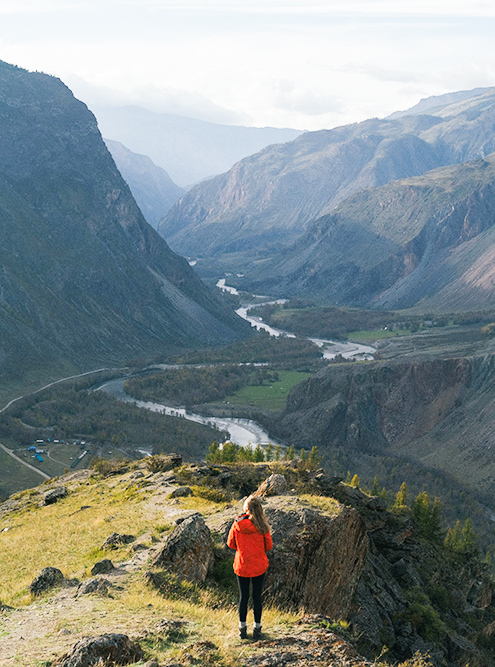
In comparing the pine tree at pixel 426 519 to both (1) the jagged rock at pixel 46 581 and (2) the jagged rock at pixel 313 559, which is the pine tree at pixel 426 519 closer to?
(2) the jagged rock at pixel 313 559

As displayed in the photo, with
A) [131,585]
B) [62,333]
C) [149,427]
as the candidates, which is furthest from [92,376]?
[131,585]

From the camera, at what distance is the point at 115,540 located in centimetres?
2453

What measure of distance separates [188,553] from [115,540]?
5.12 metres

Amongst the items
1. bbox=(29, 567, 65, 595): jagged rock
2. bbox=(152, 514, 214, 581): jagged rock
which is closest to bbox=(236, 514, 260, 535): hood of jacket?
bbox=(152, 514, 214, 581): jagged rock

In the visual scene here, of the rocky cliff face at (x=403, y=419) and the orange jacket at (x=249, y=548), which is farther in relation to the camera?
the rocky cliff face at (x=403, y=419)

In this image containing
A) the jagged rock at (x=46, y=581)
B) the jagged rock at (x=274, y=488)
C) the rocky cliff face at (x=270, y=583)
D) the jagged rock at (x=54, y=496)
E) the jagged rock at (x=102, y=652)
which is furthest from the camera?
the jagged rock at (x=54, y=496)

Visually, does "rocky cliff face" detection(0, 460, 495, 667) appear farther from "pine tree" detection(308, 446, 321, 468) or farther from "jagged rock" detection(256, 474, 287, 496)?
"pine tree" detection(308, 446, 321, 468)

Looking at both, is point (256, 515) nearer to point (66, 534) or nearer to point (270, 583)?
point (270, 583)

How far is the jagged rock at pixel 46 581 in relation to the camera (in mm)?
19609

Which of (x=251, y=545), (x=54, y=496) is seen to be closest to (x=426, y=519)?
(x=54, y=496)

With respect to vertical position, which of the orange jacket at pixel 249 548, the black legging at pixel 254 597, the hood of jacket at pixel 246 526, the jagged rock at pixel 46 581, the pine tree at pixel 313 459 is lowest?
the pine tree at pixel 313 459

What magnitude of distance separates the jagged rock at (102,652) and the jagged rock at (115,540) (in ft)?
35.3

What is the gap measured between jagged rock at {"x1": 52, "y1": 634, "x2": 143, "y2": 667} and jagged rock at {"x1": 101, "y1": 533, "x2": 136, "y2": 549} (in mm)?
10771

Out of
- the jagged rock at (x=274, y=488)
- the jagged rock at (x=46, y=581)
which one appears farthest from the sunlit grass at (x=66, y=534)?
the jagged rock at (x=274, y=488)
